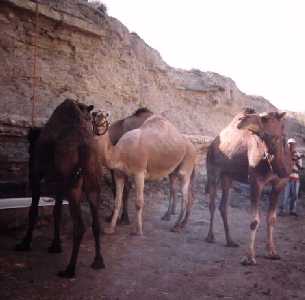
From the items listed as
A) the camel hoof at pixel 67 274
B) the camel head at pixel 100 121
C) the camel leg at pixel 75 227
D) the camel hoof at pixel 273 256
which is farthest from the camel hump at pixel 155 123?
the camel hoof at pixel 67 274

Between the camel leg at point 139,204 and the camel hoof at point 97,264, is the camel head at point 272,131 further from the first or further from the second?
the camel hoof at point 97,264

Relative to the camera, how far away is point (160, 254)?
6730 mm

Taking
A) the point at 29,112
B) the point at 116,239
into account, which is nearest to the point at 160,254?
the point at 116,239

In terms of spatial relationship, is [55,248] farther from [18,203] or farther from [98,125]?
[98,125]

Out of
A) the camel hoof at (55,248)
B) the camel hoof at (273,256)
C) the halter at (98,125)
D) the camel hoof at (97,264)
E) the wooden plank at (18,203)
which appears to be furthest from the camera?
the halter at (98,125)

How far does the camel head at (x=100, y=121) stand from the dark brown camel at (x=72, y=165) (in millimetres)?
1136

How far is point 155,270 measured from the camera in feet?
19.0

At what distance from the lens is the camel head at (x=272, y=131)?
262 inches

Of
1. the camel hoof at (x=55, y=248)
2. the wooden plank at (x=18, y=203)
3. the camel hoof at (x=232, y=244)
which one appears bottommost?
the camel hoof at (x=232, y=244)

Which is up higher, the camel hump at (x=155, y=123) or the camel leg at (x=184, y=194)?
the camel hump at (x=155, y=123)

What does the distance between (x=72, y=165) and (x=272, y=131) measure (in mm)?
3315

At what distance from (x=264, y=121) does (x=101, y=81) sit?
7.20m

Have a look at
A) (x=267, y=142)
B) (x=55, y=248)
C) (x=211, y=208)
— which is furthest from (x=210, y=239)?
(x=55, y=248)

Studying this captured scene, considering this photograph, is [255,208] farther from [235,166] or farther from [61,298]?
[61,298]
